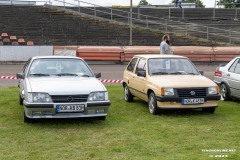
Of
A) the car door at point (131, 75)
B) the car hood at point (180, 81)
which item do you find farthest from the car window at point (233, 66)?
the car door at point (131, 75)

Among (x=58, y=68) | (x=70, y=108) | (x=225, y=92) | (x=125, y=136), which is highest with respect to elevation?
(x=58, y=68)

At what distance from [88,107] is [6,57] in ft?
56.2

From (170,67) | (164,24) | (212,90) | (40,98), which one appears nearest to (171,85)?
(212,90)

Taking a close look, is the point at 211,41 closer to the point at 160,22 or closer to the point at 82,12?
the point at 160,22

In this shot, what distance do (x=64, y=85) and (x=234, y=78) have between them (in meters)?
5.17

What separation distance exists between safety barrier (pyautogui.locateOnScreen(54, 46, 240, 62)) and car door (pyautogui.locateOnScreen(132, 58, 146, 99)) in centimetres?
1317

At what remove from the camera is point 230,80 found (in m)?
11.5

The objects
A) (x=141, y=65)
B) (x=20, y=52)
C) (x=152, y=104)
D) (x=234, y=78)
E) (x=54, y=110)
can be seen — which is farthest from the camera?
(x=20, y=52)

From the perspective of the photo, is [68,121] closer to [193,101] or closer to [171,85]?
[171,85]

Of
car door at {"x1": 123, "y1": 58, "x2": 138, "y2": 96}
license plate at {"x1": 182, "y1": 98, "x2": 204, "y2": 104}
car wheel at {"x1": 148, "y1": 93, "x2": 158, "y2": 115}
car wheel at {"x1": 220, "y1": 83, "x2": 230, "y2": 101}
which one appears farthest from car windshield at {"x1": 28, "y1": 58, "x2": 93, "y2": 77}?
car wheel at {"x1": 220, "y1": 83, "x2": 230, "y2": 101}

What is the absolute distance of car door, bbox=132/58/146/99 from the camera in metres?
10.5

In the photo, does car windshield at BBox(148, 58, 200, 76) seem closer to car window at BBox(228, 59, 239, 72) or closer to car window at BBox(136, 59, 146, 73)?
car window at BBox(136, 59, 146, 73)

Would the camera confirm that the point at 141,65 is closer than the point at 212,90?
No

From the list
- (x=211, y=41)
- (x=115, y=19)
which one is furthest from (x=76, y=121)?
(x=115, y=19)
